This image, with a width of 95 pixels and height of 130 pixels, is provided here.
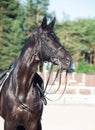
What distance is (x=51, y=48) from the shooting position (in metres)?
6.14

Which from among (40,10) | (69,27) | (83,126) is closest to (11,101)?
(83,126)

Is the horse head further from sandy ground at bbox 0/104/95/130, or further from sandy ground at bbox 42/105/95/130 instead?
sandy ground at bbox 42/105/95/130

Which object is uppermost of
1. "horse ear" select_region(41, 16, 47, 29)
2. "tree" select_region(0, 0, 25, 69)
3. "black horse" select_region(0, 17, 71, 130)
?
"horse ear" select_region(41, 16, 47, 29)

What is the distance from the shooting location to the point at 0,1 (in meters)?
51.0

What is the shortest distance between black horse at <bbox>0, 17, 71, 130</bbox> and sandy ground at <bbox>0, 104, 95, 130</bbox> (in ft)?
12.6

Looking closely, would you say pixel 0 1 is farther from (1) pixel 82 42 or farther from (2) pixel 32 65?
(2) pixel 32 65

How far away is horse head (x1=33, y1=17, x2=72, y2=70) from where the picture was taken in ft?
20.0

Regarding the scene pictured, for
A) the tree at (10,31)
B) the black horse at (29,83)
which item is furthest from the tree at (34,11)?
the black horse at (29,83)

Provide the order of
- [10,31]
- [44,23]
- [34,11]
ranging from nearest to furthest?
[44,23] → [10,31] → [34,11]

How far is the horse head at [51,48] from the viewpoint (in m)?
6.10

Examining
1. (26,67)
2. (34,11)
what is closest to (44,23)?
(26,67)

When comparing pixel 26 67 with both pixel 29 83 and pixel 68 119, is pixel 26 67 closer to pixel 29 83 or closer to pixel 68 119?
pixel 29 83

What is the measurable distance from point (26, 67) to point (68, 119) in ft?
21.7

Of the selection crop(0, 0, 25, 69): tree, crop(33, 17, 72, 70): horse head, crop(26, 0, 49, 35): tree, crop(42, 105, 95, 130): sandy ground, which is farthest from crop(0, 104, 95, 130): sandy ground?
crop(26, 0, 49, 35): tree
